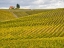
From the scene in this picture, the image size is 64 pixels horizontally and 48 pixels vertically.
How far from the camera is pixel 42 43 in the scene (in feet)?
86.8

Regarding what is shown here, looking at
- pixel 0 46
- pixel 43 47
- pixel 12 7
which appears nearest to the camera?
pixel 43 47

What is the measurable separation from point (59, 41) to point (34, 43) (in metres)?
3.59

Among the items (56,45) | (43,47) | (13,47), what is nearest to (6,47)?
(13,47)

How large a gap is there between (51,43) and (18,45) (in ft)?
14.9

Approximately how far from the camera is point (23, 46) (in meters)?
25.3

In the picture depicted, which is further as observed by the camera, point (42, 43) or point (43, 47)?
point (42, 43)

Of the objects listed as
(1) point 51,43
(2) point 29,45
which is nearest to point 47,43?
(1) point 51,43

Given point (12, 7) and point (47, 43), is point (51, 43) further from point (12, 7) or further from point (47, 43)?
point (12, 7)

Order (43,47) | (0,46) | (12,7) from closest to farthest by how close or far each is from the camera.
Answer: (43,47), (0,46), (12,7)

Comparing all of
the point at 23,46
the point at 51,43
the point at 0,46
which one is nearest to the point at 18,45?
the point at 23,46

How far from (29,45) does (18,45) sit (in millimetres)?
1506

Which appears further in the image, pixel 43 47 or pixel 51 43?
pixel 51 43

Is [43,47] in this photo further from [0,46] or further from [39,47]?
[0,46]

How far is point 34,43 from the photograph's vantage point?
87.3 feet
